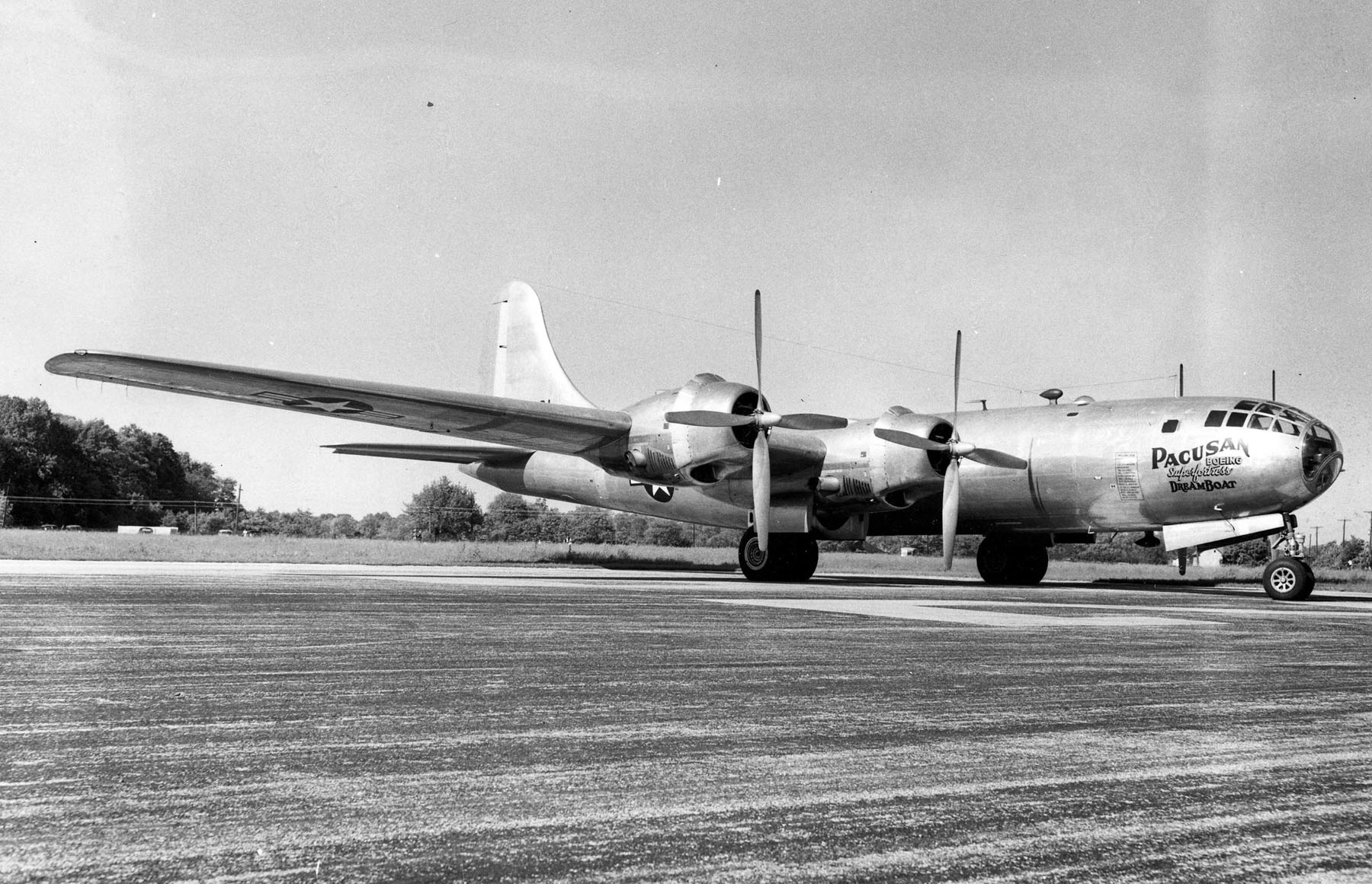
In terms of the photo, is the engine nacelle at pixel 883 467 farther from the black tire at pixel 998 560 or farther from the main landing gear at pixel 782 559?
the black tire at pixel 998 560

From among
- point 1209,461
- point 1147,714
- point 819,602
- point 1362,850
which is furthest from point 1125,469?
point 1362,850

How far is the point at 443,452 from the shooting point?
78.1ft

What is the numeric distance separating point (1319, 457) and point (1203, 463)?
168cm

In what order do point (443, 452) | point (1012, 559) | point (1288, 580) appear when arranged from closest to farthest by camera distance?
1. point (1288, 580)
2. point (1012, 559)
3. point (443, 452)

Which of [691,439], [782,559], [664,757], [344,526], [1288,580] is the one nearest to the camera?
[664,757]

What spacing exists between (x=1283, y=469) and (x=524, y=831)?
56.0ft

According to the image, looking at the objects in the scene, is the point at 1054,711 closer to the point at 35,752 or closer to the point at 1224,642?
the point at 35,752

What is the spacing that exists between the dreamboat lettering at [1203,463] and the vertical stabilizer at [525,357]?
1287 centimetres

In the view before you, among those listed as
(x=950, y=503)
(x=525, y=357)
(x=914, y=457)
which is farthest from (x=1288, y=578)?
(x=525, y=357)

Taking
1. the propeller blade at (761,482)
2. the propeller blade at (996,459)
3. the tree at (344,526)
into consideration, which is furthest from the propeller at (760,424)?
the tree at (344,526)

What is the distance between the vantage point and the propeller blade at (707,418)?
1752 cm

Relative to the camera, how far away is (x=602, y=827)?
1.95 metres

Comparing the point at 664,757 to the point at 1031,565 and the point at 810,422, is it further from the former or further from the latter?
the point at 1031,565

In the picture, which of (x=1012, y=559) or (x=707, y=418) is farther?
(x=1012, y=559)
